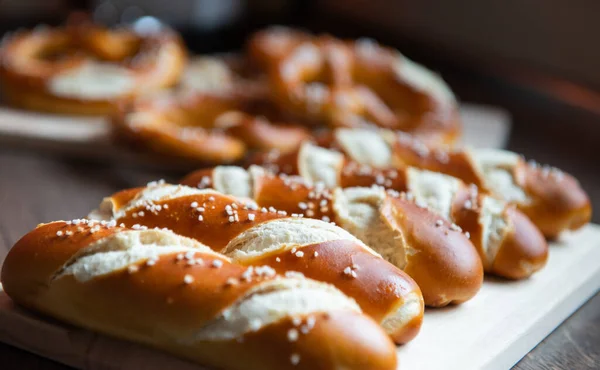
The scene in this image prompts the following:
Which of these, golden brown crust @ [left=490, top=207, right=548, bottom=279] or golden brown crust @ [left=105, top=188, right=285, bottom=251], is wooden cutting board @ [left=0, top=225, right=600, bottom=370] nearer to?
golden brown crust @ [left=490, top=207, right=548, bottom=279]

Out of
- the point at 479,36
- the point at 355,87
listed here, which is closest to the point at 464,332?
the point at 355,87

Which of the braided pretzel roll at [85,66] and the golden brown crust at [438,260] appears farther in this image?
the braided pretzel roll at [85,66]

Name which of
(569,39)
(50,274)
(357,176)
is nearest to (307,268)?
(50,274)

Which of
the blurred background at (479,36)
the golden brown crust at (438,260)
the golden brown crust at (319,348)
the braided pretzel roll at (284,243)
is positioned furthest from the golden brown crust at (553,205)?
the golden brown crust at (319,348)

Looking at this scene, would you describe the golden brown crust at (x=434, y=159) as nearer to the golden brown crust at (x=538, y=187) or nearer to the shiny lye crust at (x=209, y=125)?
the golden brown crust at (x=538, y=187)

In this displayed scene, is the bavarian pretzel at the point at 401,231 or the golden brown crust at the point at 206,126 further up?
the bavarian pretzel at the point at 401,231

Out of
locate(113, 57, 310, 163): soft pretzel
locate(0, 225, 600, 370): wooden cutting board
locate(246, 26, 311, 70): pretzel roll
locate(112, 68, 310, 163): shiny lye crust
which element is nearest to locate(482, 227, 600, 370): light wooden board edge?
locate(0, 225, 600, 370): wooden cutting board
